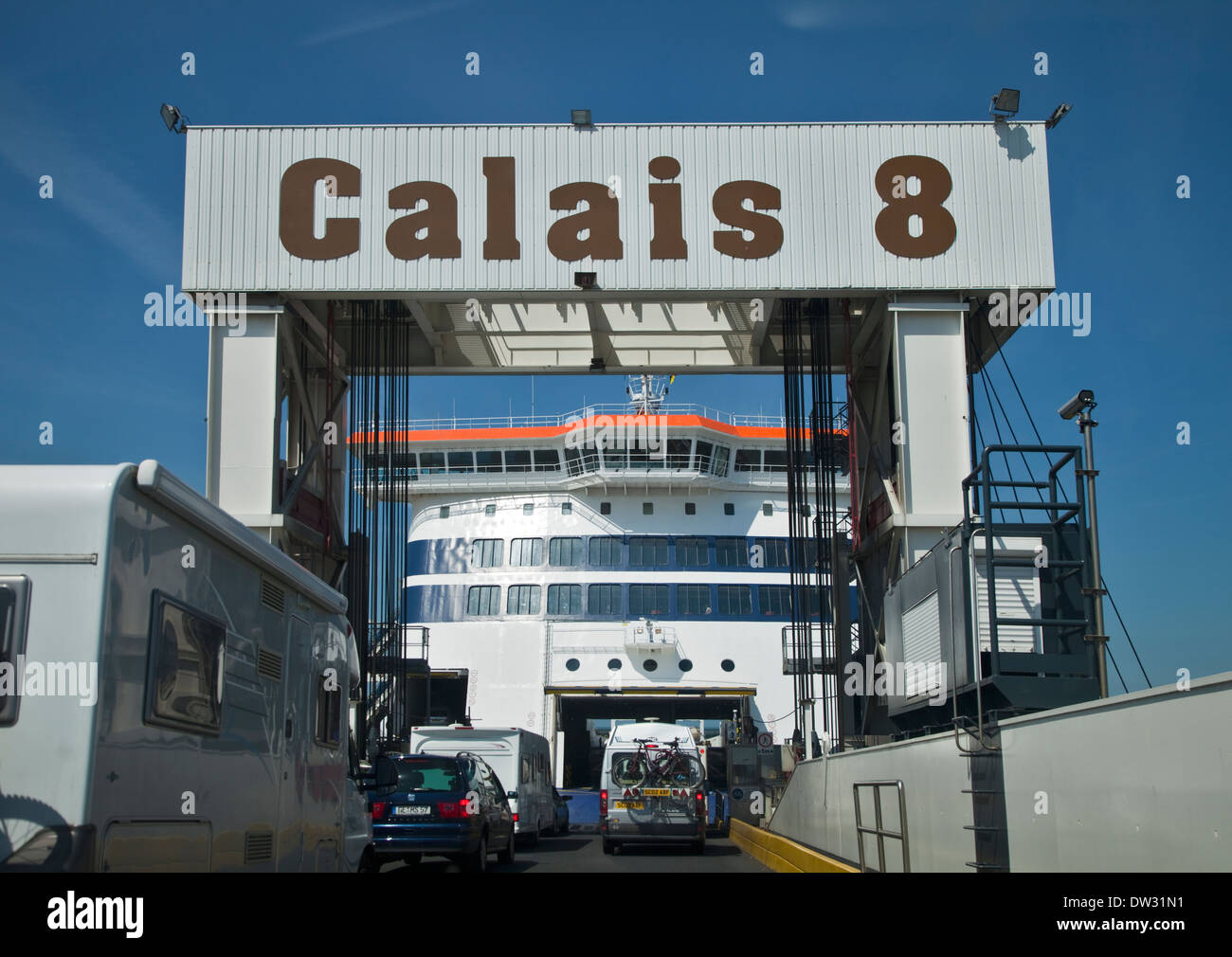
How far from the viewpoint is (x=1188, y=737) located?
5.34 meters

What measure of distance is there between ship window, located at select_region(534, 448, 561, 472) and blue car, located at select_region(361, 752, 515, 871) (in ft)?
59.7

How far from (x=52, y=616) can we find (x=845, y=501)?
99.9 ft

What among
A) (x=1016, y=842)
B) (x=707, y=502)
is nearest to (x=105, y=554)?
(x=1016, y=842)

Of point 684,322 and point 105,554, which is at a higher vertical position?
point 684,322

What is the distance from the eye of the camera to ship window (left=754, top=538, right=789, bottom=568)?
3175cm

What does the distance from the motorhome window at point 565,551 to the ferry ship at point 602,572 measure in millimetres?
35

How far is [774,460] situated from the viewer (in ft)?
108

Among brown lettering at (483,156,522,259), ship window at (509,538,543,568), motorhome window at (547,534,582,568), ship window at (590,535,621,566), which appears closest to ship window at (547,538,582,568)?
motorhome window at (547,534,582,568)

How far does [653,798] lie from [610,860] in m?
1.62

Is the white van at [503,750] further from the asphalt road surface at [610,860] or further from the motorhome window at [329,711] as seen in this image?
the motorhome window at [329,711]

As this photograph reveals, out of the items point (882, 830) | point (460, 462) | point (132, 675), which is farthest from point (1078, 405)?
point (460, 462)

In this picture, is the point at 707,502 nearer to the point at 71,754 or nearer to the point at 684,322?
the point at 684,322

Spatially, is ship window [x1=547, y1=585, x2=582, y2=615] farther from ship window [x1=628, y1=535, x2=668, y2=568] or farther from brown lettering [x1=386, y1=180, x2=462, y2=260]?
brown lettering [x1=386, y1=180, x2=462, y2=260]

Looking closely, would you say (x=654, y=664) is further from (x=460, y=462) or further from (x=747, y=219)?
(x=747, y=219)
